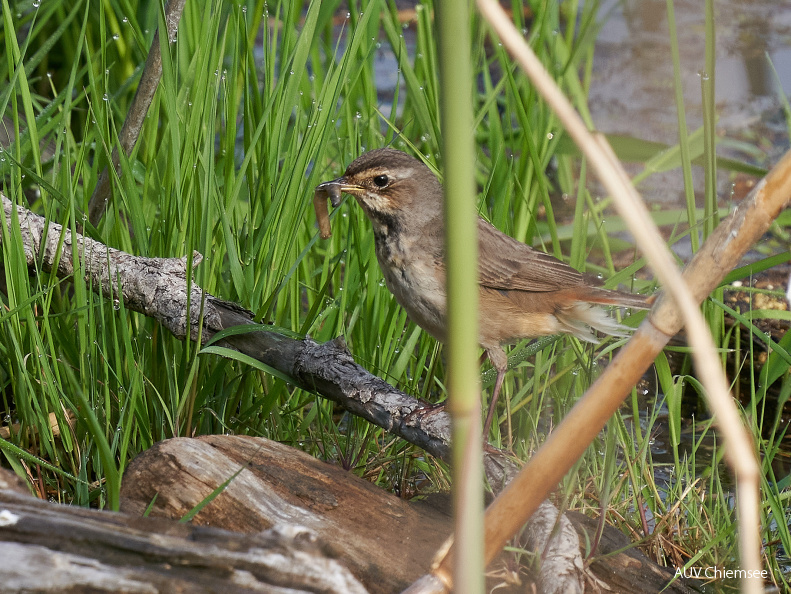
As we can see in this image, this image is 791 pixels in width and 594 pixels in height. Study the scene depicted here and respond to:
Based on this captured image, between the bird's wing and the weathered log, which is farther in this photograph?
the bird's wing

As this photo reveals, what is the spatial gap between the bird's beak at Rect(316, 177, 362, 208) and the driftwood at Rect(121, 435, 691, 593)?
1179mm

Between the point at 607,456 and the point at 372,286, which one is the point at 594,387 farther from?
the point at 372,286

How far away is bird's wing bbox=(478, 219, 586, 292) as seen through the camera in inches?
153

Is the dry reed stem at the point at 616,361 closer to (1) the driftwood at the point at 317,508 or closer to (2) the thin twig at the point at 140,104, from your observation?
(1) the driftwood at the point at 317,508

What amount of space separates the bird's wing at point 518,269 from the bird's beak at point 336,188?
0.60 metres

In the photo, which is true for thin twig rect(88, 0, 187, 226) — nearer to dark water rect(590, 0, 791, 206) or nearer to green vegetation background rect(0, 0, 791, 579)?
green vegetation background rect(0, 0, 791, 579)

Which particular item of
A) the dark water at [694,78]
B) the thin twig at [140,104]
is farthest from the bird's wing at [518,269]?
the dark water at [694,78]

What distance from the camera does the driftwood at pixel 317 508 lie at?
99.1 inches

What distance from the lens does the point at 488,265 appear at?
3885mm

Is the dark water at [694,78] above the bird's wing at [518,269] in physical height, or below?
above

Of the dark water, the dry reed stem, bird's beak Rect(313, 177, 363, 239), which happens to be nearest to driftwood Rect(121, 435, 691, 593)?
the dry reed stem

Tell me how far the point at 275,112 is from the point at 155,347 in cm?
109

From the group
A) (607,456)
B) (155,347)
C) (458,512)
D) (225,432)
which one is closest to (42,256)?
(155,347)

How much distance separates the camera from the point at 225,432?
3438 millimetres
